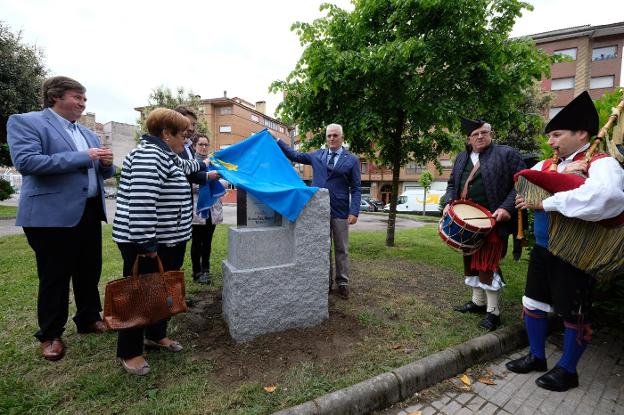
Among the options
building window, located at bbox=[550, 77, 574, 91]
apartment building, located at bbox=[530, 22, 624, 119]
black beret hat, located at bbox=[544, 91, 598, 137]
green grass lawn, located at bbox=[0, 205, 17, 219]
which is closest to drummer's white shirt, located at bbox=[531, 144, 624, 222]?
black beret hat, located at bbox=[544, 91, 598, 137]

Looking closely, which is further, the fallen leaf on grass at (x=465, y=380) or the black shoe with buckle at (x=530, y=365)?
the black shoe with buckle at (x=530, y=365)

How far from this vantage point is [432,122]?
6.68 metres

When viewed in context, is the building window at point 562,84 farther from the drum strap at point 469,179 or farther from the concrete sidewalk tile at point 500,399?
the concrete sidewalk tile at point 500,399

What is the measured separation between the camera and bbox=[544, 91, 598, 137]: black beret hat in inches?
95.5

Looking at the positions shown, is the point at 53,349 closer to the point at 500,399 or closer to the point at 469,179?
the point at 500,399

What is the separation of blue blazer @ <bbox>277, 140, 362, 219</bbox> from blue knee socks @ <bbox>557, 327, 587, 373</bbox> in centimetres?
235

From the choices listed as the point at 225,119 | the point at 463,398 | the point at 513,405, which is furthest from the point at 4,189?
the point at 225,119

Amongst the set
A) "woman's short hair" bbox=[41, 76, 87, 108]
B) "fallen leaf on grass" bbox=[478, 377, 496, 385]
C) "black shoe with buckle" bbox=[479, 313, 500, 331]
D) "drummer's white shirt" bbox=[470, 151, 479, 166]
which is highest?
"woman's short hair" bbox=[41, 76, 87, 108]

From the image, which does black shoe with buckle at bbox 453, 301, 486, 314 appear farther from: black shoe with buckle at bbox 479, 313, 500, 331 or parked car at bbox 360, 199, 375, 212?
parked car at bbox 360, 199, 375, 212

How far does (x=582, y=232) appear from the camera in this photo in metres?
2.32

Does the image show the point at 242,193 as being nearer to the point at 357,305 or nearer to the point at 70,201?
the point at 70,201

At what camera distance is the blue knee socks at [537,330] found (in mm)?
2783

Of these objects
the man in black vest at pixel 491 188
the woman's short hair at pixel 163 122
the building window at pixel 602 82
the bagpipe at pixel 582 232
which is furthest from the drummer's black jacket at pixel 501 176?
the building window at pixel 602 82

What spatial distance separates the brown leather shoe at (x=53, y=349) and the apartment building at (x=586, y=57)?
35.7 metres
